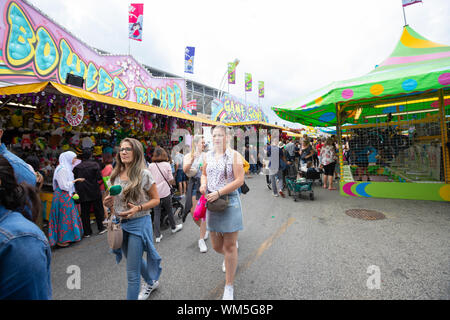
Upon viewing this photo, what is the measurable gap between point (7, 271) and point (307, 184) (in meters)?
6.75

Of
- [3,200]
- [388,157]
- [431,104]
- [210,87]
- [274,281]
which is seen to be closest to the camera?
[3,200]

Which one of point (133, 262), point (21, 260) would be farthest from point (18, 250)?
point (133, 262)

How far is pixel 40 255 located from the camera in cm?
98

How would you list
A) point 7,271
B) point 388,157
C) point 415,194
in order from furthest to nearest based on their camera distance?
point 388,157, point 415,194, point 7,271

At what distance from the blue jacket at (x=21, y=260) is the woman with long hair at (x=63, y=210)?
3.70 metres

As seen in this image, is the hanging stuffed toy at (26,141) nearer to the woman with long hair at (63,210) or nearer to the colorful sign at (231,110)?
the woman with long hair at (63,210)

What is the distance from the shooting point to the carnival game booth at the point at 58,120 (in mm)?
4891

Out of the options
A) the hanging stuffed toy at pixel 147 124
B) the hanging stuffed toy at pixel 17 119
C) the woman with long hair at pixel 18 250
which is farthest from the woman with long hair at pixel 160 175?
the hanging stuffed toy at pixel 17 119

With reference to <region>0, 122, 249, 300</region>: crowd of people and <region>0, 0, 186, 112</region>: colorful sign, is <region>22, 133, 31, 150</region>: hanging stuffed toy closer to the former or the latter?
<region>0, 0, 186, 112</region>: colorful sign

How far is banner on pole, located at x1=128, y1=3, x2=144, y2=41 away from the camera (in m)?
9.10

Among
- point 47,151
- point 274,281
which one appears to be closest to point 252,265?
point 274,281

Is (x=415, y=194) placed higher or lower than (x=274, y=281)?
higher

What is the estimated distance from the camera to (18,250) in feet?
2.98
